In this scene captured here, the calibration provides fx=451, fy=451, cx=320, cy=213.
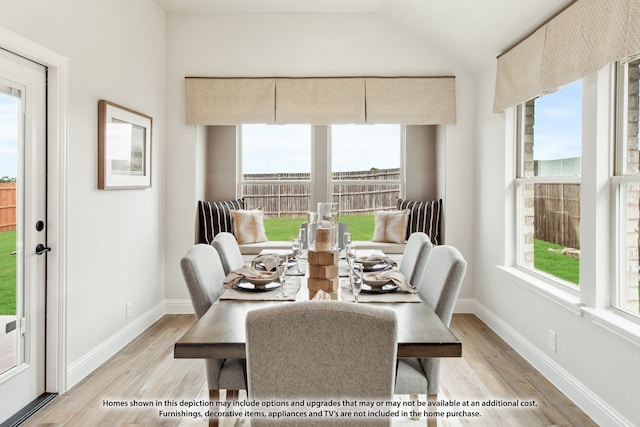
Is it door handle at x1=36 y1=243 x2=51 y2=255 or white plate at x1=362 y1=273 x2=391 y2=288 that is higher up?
door handle at x1=36 y1=243 x2=51 y2=255

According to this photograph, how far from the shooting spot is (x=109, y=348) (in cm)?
328

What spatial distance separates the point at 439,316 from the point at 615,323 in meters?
0.95

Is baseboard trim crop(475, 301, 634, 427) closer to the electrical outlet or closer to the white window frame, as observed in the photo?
the electrical outlet

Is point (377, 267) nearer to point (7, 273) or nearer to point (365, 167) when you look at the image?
point (7, 273)

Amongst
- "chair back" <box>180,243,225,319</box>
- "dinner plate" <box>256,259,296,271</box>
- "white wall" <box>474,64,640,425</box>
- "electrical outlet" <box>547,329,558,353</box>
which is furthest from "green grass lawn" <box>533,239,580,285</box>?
"chair back" <box>180,243,225,319</box>

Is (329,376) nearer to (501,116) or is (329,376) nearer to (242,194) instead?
(501,116)

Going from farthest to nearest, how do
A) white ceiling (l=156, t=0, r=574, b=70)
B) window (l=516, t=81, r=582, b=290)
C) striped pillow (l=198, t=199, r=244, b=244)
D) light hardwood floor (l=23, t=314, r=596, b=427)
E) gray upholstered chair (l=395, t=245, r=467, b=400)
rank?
striped pillow (l=198, t=199, r=244, b=244) → white ceiling (l=156, t=0, r=574, b=70) → window (l=516, t=81, r=582, b=290) → light hardwood floor (l=23, t=314, r=596, b=427) → gray upholstered chair (l=395, t=245, r=467, b=400)

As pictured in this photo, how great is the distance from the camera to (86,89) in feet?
9.78

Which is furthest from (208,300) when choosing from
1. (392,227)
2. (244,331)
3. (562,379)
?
(392,227)

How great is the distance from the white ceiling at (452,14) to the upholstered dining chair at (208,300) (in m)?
2.54

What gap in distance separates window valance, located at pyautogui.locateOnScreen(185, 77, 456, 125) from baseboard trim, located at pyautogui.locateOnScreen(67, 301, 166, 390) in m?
1.88

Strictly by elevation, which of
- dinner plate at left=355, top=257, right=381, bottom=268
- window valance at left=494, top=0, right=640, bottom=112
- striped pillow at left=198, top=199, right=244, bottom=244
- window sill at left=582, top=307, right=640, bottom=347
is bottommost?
window sill at left=582, top=307, right=640, bottom=347

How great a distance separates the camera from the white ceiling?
121 inches

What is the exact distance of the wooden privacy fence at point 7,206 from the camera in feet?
7.82
